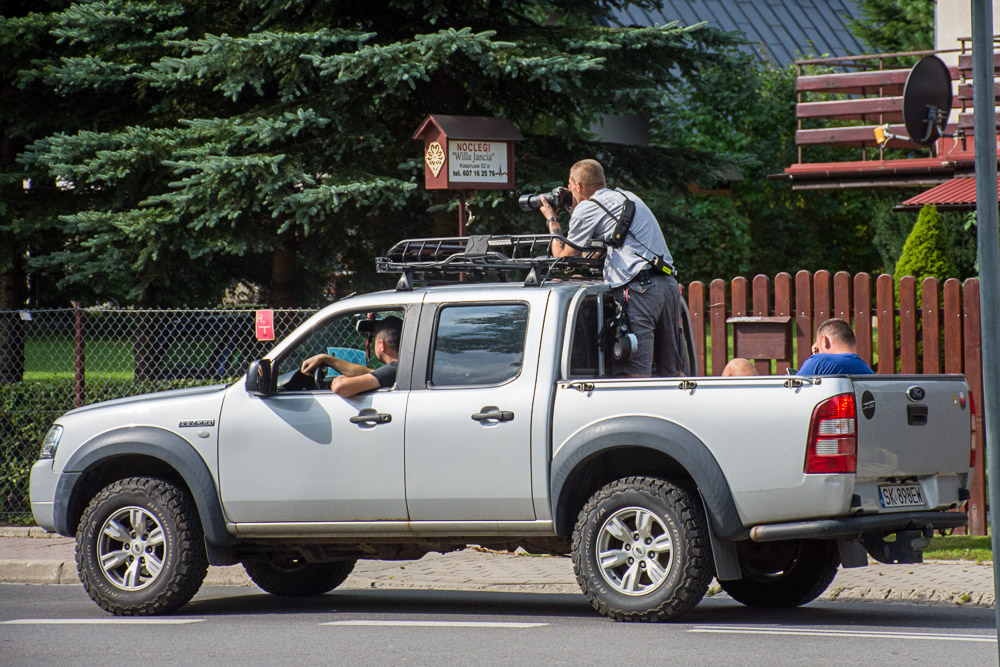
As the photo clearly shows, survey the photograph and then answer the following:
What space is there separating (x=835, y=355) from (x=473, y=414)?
7.38ft

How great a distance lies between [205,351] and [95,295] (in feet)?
13.7

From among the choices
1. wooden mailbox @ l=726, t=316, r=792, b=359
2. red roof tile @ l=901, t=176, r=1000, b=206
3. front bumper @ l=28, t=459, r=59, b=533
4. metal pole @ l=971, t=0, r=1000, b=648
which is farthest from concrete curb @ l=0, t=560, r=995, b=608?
red roof tile @ l=901, t=176, r=1000, b=206

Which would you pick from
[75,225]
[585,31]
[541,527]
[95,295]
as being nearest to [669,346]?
[541,527]

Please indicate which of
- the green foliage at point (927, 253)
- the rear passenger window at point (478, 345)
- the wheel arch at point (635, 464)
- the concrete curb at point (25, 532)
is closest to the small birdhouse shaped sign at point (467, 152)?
the rear passenger window at point (478, 345)

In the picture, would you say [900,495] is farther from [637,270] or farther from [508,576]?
[508,576]

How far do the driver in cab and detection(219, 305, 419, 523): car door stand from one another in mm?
57

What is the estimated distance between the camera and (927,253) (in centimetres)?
1566

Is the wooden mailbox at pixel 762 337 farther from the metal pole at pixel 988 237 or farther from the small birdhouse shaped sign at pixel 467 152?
the metal pole at pixel 988 237

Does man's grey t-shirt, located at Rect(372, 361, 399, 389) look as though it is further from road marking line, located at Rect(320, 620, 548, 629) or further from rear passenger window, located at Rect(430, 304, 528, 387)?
road marking line, located at Rect(320, 620, 548, 629)

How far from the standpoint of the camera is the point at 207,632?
7160 millimetres

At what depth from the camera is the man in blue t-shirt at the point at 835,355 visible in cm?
799

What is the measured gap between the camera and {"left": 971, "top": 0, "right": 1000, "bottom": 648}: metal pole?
11.5 ft

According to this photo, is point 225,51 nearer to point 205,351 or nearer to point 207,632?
point 205,351

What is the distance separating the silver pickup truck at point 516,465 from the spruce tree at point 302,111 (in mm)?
4542
